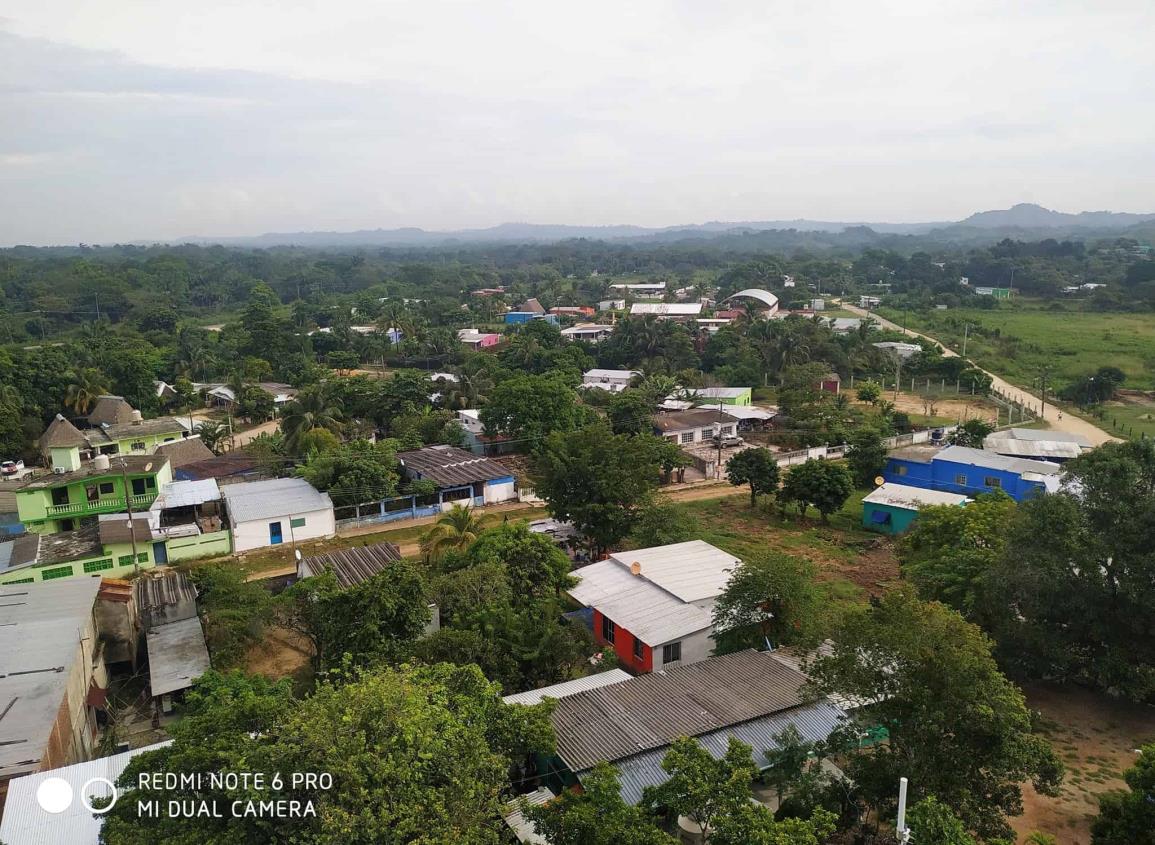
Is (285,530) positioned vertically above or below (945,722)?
below

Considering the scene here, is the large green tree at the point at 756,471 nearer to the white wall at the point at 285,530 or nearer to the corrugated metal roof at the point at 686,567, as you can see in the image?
the corrugated metal roof at the point at 686,567

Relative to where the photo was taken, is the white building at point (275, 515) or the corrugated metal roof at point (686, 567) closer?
the corrugated metal roof at point (686, 567)

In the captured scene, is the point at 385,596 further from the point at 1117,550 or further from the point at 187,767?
the point at 1117,550

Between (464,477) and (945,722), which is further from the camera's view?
(464,477)

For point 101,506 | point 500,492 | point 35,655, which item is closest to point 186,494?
point 101,506

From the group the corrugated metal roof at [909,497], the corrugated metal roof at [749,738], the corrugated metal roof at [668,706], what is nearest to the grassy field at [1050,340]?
the corrugated metal roof at [909,497]

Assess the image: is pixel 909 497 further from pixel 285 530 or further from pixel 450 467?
pixel 285 530
